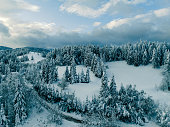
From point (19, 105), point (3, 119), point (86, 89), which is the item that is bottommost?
point (86, 89)

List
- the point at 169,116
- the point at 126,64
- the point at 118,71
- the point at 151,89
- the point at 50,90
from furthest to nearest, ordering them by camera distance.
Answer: the point at 126,64, the point at 118,71, the point at 151,89, the point at 50,90, the point at 169,116

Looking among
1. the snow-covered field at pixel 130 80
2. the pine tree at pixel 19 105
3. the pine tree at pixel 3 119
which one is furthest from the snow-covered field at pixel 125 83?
the pine tree at pixel 3 119

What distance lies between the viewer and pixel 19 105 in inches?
1313

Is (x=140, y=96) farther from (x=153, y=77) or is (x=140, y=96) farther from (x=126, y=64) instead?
(x=126, y=64)

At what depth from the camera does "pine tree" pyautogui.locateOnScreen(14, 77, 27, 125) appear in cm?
3272

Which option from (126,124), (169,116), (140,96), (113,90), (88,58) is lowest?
(126,124)

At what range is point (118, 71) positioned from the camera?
81812 millimetres

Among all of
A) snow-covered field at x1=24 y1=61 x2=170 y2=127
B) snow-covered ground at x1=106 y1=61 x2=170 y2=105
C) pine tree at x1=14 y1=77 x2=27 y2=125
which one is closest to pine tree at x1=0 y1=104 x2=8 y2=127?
pine tree at x1=14 y1=77 x2=27 y2=125

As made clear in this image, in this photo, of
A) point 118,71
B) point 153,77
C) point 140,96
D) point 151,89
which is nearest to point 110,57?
point 118,71

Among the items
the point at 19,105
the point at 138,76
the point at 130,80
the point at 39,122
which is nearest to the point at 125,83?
the point at 130,80

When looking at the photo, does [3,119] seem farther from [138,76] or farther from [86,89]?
[138,76]

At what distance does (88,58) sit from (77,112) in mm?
→ 48507

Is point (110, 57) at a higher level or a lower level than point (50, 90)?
higher

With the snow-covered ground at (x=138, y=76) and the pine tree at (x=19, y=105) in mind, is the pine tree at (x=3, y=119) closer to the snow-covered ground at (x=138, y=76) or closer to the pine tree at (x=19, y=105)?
the pine tree at (x=19, y=105)
